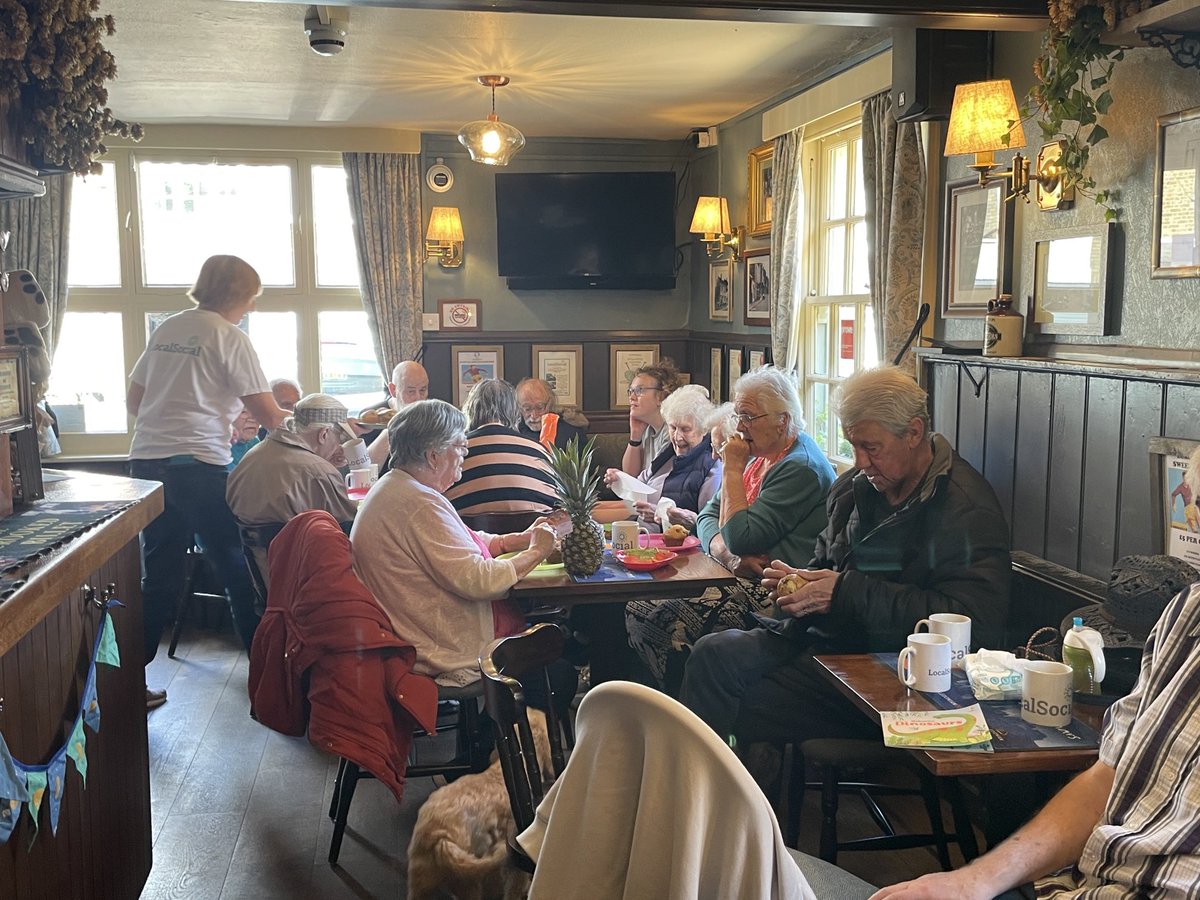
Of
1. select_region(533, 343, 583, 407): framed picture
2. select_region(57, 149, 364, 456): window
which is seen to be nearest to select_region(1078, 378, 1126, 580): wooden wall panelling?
select_region(533, 343, 583, 407): framed picture

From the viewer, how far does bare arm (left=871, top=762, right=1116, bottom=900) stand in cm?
166

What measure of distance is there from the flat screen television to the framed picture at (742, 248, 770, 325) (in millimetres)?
1179

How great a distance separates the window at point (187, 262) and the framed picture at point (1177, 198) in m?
5.32

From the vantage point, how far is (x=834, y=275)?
517cm

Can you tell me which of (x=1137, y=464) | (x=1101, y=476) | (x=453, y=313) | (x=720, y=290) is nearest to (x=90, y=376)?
(x=453, y=313)

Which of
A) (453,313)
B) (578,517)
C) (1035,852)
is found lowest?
(1035,852)

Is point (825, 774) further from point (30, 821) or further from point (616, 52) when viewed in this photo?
point (616, 52)

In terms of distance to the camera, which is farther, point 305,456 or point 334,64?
point 334,64

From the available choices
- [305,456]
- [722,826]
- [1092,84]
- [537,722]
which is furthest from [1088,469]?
[305,456]

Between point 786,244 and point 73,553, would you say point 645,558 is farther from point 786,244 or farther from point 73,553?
point 786,244

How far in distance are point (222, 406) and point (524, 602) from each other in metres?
1.63

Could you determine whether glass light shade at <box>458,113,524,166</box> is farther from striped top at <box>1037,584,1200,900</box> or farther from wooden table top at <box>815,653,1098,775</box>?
striped top at <box>1037,584,1200,900</box>

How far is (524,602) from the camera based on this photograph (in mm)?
A: 3578

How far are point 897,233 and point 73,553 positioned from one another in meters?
3.06
